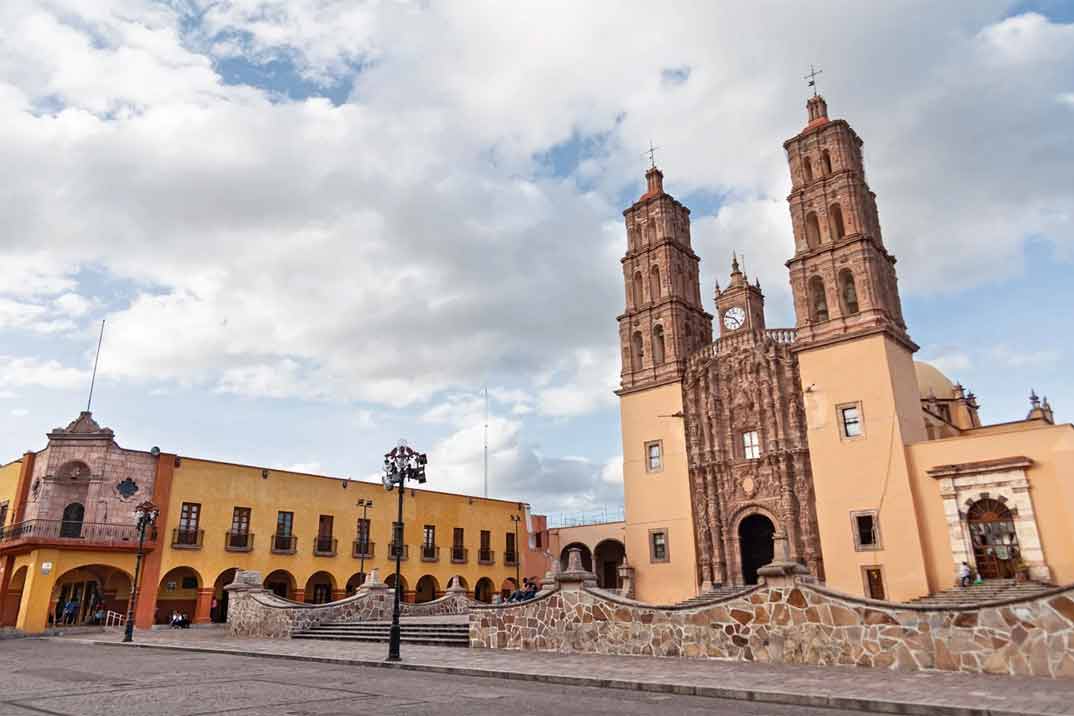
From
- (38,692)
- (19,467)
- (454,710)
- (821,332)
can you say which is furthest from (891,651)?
(19,467)

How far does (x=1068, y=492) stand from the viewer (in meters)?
21.0

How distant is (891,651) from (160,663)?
1320 centimetres

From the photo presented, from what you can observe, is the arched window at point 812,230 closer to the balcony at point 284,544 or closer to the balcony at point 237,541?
the balcony at point 284,544

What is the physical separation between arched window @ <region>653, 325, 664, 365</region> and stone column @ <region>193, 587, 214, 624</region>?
20876mm

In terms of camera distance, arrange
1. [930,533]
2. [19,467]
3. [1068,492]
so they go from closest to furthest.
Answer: [1068,492] → [930,533] → [19,467]

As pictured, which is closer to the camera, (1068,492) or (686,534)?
(1068,492)

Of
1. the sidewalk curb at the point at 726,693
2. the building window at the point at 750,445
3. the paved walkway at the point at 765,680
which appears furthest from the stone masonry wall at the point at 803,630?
the building window at the point at 750,445

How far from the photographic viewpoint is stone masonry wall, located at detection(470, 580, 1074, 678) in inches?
423

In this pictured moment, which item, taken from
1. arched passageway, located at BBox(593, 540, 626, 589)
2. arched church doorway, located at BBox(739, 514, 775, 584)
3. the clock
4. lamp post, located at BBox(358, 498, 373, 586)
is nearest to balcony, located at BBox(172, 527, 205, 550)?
lamp post, located at BBox(358, 498, 373, 586)

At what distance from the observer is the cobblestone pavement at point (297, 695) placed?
8.18 meters

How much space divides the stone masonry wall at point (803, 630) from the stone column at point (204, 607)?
58.2ft

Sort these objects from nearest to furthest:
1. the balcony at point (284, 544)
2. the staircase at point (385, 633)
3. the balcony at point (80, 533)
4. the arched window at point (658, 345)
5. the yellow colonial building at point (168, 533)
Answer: the staircase at point (385, 633) < the balcony at point (80, 533) < the yellow colonial building at point (168, 533) < the arched window at point (658, 345) < the balcony at point (284, 544)

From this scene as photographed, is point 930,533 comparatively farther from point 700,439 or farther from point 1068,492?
point 700,439

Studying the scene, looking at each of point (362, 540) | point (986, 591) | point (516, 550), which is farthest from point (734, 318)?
point (362, 540)
